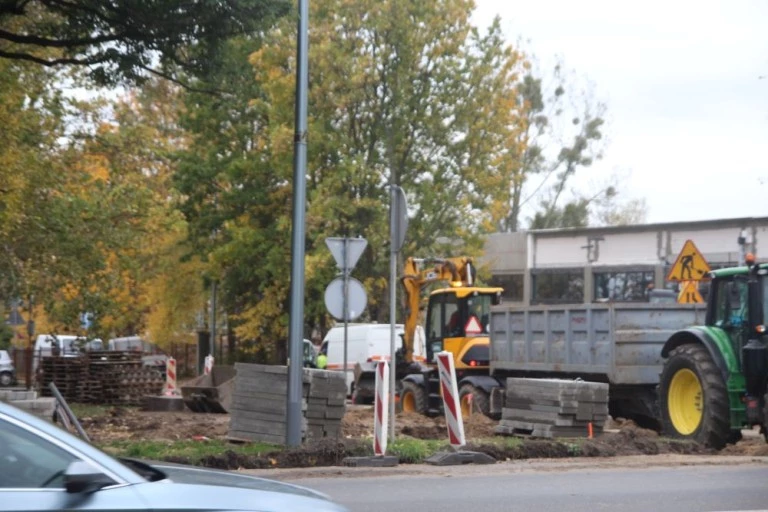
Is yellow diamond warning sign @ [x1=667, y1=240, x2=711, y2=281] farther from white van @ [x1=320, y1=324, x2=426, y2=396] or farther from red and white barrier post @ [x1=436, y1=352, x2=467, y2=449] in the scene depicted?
→ white van @ [x1=320, y1=324, x2=426, y2=396]

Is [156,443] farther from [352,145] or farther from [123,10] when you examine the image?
[352,145]

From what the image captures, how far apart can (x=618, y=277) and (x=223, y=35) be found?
2887cm

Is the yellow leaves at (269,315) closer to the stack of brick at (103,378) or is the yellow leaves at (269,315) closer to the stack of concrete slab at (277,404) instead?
the stack of brick at (103,378)

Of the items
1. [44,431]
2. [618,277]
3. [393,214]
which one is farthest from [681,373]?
[618,277]

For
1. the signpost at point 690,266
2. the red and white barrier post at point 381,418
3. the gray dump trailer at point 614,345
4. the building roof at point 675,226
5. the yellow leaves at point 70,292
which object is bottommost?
the red and white barrier post at point 381,418

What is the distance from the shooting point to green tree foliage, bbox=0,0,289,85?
16016mm

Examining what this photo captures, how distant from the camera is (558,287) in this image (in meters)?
47.5

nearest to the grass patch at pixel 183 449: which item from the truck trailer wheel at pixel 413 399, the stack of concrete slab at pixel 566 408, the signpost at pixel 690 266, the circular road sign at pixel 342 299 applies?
the circular road sign at pixel 342 299

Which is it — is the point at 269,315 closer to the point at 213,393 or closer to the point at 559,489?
the point at 213,393

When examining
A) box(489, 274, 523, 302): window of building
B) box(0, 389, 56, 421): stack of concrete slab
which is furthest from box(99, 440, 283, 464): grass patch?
box(489, 274, 523, 302): window of building

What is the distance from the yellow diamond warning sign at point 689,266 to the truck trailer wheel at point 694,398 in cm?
518

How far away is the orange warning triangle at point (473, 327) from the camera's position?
1030 inches

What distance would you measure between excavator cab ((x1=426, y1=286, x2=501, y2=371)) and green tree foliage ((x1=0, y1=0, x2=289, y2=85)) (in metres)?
9.82

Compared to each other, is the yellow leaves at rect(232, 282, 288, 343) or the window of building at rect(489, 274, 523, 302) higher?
the window of building at rect(489, 274, 523, 302)
